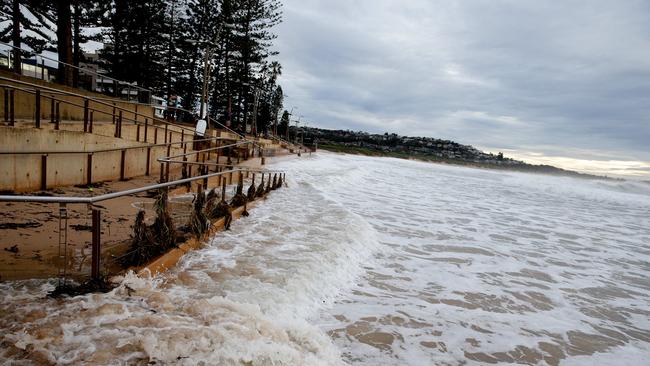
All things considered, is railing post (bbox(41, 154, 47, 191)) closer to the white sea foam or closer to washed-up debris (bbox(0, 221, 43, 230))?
washed-up debris (bbox(0, 221, 43, 230))

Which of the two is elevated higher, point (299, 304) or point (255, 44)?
point (255, 44)

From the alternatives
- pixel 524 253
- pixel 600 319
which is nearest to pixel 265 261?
pixel 600 319

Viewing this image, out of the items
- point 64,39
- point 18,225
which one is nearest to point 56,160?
point 18,225

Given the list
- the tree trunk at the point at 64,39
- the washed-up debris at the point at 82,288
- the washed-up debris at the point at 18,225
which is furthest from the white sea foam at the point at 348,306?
the tree trunk at the point at 64,39

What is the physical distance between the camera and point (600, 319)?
533cm

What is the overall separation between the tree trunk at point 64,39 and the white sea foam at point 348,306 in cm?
1406

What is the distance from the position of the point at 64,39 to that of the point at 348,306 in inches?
761

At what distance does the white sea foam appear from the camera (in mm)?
3117

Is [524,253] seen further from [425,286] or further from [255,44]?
[255,44]

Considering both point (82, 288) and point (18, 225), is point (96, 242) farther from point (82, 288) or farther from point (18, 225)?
point (18, 225)

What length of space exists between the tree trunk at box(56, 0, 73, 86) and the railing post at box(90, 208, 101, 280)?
17130mm

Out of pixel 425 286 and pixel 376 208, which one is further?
pixel 376 208

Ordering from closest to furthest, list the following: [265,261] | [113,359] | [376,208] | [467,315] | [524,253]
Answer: [113,359] < [467,315] < [265,261] < [524,253] < [376,208]

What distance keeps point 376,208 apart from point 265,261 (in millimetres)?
8015
